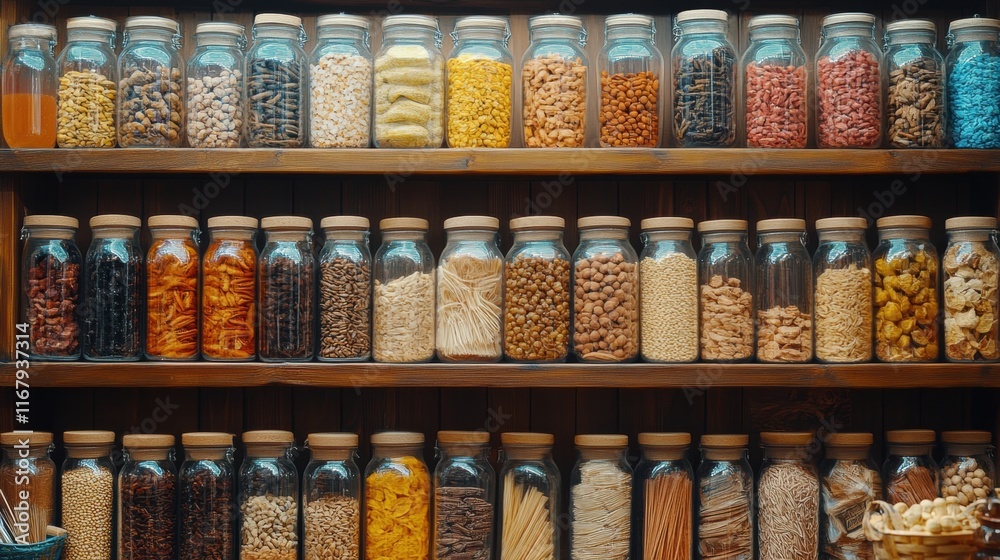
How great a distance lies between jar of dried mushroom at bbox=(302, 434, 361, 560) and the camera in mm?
1919

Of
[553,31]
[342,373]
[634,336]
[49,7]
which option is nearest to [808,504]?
[634,336]

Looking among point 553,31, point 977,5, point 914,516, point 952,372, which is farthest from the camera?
point 977,5

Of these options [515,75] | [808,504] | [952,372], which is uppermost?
[515,75]

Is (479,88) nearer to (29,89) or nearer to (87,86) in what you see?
(87,86)

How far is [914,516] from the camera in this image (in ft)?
5.27

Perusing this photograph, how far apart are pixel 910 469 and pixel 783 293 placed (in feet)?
1.49

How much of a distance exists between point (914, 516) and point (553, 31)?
119 cm

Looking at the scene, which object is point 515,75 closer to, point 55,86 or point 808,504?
point 55,86

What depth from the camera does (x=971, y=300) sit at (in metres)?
1.95

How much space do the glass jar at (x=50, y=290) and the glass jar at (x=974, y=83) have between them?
74.2 inches

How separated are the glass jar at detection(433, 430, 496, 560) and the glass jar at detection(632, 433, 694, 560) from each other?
1.01 feet

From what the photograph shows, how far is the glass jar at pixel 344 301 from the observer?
1968 millimetres

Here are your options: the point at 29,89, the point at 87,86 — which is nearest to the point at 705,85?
the point at 87,86

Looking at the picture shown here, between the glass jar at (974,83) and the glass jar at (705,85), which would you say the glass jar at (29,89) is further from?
the glass jar at (974,83)
